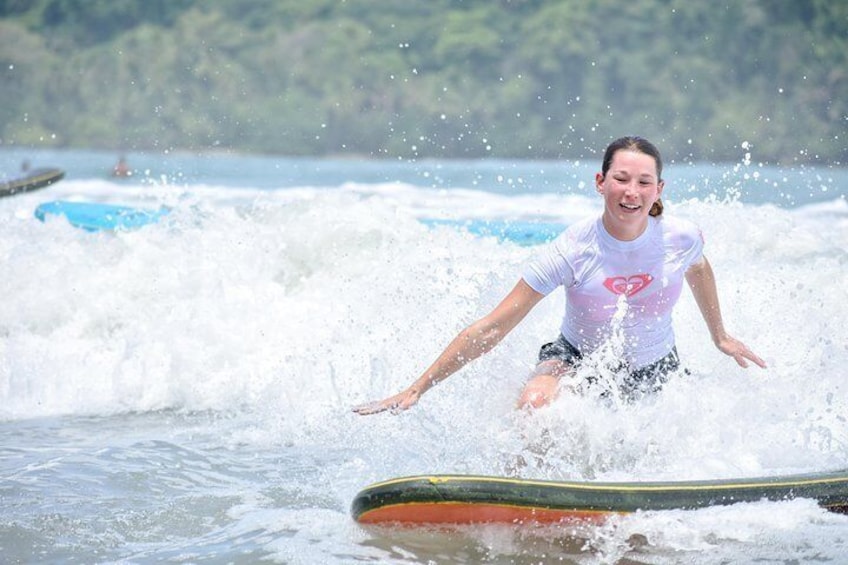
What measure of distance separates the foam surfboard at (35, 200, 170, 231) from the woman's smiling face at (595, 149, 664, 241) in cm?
857

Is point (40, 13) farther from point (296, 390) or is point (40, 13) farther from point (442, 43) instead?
point (296, 390)

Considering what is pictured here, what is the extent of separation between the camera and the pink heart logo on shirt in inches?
169

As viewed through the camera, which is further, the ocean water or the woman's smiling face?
the woman's smiling face

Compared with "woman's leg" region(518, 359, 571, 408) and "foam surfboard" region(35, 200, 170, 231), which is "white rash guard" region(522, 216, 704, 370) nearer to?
"woman's leg" region(518, 359, 571, 408)

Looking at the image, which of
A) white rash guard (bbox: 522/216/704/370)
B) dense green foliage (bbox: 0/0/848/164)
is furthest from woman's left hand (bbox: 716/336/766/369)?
dense green foliage (bbox: 0/0/848/164)

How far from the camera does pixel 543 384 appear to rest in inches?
172

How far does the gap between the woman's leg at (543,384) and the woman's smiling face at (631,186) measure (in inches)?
24.5

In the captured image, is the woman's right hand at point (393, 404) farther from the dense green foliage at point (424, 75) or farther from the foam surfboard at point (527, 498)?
the dense green foliage at point (424, 75)

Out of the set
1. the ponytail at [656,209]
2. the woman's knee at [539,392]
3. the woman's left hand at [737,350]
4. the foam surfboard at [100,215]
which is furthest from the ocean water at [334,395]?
the foam surfboard at [100,215]

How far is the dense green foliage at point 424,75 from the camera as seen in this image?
196 feet

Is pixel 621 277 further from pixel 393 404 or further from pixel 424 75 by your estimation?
pixel 424 75

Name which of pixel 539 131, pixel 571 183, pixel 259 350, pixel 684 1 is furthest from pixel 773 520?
pixel 684 1

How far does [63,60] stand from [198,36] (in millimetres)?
8127

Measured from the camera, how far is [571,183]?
35.0 m
